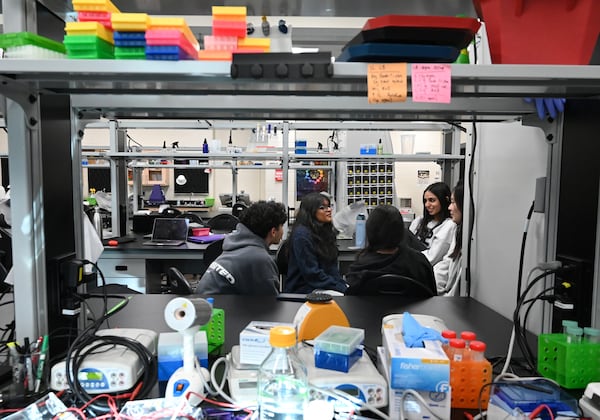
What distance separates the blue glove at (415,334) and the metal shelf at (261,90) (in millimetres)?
530

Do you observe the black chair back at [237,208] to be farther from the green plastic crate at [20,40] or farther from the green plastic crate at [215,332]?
the green plastic crate at [20,40]

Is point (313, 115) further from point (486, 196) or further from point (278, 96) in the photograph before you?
point (486, 196)

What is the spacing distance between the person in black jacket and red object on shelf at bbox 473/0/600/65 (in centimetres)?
108

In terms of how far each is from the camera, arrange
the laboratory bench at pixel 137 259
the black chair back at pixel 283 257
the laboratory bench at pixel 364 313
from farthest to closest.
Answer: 1. the laboratory bench at pixel 137 259
2. the black chair back at pixel 283 257
3. the laboratory bench at pixel 364 313

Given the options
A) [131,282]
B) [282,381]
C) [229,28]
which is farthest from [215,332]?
[131,282]

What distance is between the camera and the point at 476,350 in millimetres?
803

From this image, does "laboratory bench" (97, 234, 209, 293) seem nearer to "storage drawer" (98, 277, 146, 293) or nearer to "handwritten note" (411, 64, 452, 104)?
"storage drawer" (98, 277, 146, 293)

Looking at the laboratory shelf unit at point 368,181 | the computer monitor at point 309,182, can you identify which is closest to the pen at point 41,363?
the laboratory shelf unit at point 368,181

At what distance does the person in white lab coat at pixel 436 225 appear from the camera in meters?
2.71

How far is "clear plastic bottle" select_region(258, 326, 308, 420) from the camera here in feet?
2.32

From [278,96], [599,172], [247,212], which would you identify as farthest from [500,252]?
[247,212]

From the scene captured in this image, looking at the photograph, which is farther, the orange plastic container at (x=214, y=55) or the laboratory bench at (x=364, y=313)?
the laboratory bench at (x=364, y=313)

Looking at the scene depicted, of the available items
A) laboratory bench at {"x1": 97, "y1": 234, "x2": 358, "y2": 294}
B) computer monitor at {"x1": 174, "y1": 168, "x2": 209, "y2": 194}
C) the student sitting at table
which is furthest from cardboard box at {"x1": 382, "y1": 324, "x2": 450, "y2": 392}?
computer monitor at {"x1": 174, "y1": 168, "x2": 209, "y2": 194}

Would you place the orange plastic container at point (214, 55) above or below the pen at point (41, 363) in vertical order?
above
